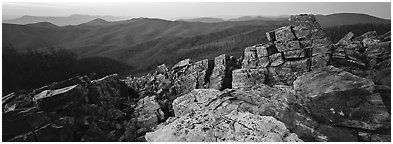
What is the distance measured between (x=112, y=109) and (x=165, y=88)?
799cm

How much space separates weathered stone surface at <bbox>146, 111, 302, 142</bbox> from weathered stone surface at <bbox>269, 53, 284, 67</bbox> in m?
9.33

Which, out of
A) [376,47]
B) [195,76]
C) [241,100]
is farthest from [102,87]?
[376,47]

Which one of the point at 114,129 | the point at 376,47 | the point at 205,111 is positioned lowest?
the point at 114,129

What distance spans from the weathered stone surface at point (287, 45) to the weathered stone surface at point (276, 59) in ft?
2.32

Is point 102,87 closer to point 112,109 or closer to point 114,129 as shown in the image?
point 112,109

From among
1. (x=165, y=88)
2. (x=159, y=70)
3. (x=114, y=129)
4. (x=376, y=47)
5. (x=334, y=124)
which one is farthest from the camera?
(x=159, y=70)

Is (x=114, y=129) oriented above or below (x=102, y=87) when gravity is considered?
below

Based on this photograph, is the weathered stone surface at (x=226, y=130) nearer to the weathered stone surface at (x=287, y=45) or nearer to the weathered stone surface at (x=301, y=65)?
the weathered stone surface at (x=301, y=65)

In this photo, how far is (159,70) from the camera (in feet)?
121

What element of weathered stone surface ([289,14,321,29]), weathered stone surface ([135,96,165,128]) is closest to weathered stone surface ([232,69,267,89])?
weathered stone surface ([289,14,321,29])

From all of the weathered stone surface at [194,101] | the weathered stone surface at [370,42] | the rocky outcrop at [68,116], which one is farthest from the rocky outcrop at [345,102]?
the rocky outcrop at [68,116]

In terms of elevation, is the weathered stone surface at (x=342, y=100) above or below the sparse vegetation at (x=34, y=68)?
below

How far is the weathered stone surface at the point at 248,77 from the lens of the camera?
2666cm

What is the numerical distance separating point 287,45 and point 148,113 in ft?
49.3
